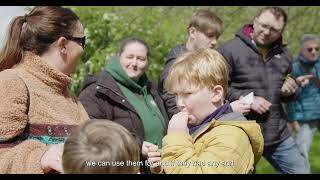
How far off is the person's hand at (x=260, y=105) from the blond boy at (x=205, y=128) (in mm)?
1733

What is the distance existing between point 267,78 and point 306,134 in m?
2.13

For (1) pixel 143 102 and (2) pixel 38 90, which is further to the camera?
(1) pixel 143 102

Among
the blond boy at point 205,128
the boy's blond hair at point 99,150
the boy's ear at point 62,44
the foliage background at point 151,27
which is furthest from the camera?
the foliage background at point 151,27

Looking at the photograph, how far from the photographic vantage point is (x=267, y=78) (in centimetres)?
467

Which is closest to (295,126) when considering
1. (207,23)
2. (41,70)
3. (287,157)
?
(287,157)

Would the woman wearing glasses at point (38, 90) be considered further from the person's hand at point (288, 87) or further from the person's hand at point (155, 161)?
→ the person's hand at point (288, 87)

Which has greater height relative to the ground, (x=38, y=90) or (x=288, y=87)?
(x=38, y=90)

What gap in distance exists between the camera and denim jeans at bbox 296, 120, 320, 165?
6.54m

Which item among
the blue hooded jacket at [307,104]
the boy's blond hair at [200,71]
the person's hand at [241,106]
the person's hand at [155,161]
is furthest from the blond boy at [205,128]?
the blue hooded jacket at [307,104]

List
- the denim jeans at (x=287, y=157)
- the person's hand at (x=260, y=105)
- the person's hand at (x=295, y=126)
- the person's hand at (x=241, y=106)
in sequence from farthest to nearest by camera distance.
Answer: the person's hand at (x=295, y=126) < the denim jeans at (x=287, y=157) < the person's hand at (x=260, y=105) < the person's hand at (x=241, y=106)

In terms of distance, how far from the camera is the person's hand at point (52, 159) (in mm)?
2471

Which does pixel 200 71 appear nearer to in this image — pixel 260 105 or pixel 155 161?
pixel 155 161
